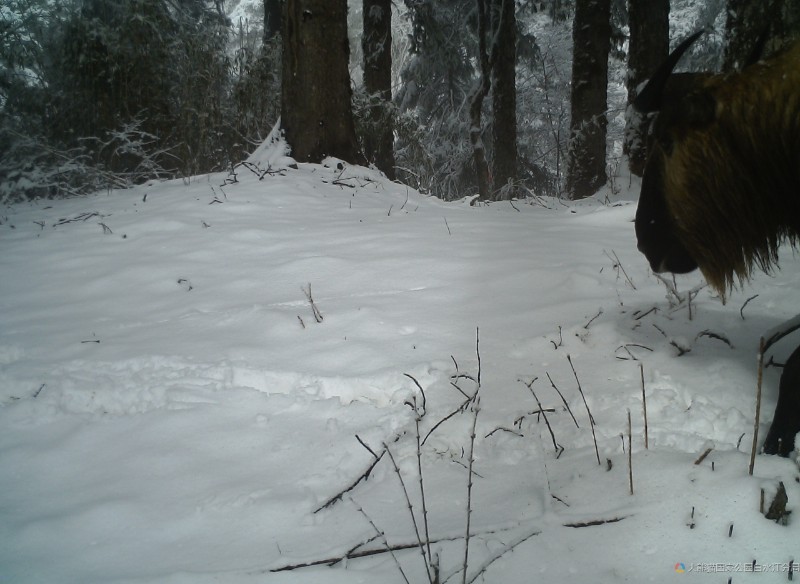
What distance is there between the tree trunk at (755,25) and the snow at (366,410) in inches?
92.2

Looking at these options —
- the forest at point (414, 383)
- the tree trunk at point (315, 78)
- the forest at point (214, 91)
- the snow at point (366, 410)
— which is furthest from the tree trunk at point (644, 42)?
the snow at point (366, 410)

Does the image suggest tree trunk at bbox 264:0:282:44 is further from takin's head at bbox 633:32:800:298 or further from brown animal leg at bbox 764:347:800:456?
brown animal leg at bbox 764:347:800:456

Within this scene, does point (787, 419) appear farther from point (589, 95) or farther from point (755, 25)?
point (589, 95)

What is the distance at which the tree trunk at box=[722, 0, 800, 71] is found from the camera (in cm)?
411

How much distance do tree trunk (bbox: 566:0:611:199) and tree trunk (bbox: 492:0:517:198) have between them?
1.94 m

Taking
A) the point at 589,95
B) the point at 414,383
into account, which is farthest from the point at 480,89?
the point at 414,383

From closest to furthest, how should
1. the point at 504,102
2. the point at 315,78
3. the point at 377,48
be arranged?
1. the point at 315,78
2. the point at 377,48
3. the point at 504,102

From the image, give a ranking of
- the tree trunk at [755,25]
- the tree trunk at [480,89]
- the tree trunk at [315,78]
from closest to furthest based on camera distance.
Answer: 1. the tree trunk at [755,25]
2. the tree trunk at [315,78]
3. the tree trunk at [480,89]

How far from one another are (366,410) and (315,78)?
4.83m

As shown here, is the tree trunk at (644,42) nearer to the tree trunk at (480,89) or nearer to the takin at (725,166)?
the tree trunk at (480,89)

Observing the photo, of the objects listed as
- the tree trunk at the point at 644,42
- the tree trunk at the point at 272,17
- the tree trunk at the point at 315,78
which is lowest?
the tree trunk at the point at 315,78

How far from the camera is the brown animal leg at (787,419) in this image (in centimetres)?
150

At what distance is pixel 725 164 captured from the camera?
1.93m

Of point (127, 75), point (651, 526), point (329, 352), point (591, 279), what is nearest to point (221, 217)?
point (329, 352)
